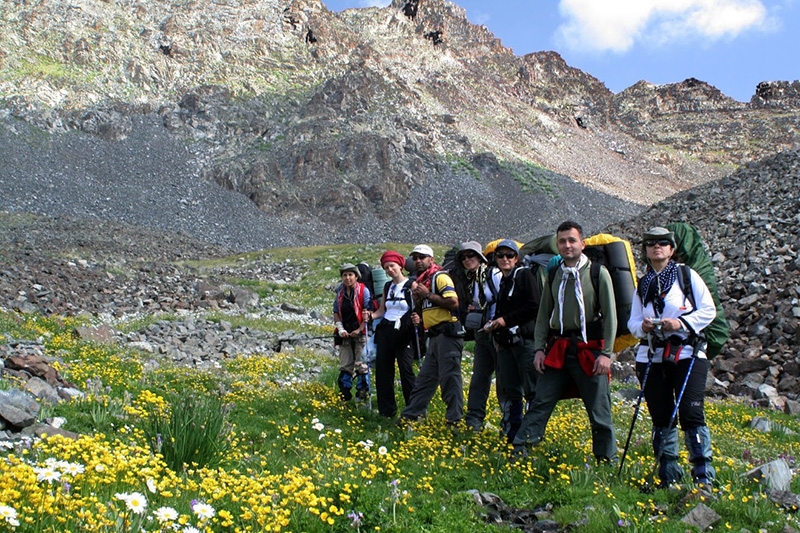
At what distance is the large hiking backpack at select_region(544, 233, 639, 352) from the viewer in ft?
22.1

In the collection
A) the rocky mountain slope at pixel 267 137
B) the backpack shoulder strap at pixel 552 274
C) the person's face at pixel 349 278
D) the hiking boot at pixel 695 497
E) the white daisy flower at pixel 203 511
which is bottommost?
the hiking boot at pixel 695 497

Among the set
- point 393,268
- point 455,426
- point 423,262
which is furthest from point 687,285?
point 393,268

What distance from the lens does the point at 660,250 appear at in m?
5.95

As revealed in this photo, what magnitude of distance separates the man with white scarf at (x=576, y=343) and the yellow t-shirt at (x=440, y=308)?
1.67 meters

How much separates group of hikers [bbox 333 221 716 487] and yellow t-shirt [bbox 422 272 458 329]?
0.6 inches

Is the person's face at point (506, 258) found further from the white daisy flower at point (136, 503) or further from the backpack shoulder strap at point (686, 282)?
the white daisy flower at point (136, 503)

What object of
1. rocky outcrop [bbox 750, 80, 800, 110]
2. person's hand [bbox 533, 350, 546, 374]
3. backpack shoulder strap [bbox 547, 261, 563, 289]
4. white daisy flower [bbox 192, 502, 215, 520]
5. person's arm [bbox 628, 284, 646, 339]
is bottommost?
white daisy flower [bbox 192, 502, 215, 520]

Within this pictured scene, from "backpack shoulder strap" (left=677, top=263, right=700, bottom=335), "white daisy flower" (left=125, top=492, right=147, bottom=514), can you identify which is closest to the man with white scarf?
"backpack shoulder strap" (left=677, top=263, right=700, bottom=335)

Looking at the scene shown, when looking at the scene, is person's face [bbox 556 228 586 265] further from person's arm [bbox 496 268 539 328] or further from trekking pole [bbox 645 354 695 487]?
trekking pole [bbox 645 354 695 487]

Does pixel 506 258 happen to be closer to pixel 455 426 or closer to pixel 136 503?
pixel 455 426

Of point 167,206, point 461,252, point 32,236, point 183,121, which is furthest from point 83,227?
point 461,252

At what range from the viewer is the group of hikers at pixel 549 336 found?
19.2ft

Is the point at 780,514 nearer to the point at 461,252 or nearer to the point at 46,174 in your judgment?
the point at 461,252

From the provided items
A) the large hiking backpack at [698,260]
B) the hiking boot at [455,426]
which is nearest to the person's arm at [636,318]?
the large hiking backpack at [698,260]
